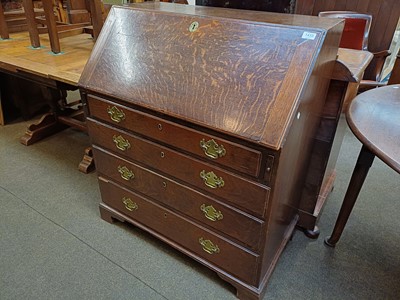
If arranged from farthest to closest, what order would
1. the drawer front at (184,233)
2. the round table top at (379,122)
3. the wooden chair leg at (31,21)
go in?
the wooden chair leg at (31,21) → the drawer front at (184,233) → the round table top at (379,122)

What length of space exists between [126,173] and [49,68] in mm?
914

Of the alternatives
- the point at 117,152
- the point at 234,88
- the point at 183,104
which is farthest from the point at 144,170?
the point at 234,88

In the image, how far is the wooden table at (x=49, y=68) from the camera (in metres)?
1.84

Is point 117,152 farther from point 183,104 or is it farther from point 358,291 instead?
point 358,291

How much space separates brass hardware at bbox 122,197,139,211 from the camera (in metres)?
1.57

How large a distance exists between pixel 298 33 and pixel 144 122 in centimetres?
64

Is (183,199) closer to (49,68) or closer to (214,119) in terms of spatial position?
(214,119)

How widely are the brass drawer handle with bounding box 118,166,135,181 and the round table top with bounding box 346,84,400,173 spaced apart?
0.95 meters

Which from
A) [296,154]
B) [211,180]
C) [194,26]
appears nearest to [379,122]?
[296,154]

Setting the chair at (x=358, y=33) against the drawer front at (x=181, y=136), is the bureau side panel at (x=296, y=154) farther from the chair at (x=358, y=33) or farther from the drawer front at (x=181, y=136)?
the chair at (x=358, y=33)

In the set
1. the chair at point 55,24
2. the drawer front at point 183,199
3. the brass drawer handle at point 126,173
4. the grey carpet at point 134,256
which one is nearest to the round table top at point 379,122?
the drawer front at point 183,199

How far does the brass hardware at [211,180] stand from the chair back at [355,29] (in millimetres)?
2361

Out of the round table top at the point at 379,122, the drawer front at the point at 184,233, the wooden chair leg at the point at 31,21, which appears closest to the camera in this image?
the round table top at the point at 379,122

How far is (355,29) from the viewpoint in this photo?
2869 millimetres
